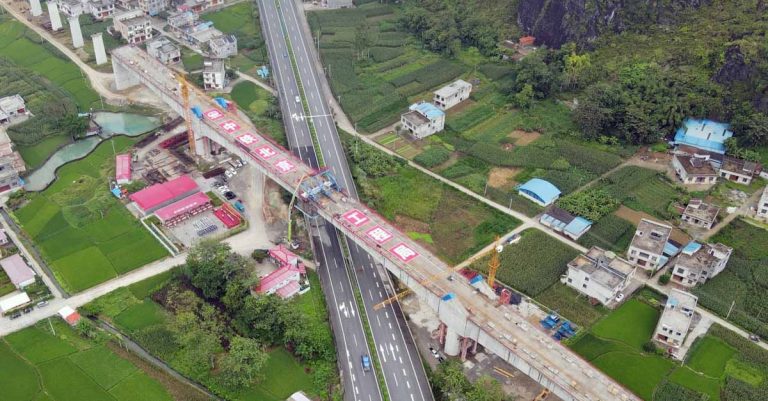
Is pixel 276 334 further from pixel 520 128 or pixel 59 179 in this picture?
pixel 520 128

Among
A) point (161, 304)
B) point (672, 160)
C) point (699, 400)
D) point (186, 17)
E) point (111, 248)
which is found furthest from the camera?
point (186, 17)

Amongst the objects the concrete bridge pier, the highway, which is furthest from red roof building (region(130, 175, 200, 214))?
the concrete bridge pier

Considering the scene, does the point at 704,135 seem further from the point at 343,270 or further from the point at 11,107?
the point at 11,107

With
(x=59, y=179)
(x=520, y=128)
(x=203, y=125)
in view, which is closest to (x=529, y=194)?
(x=520, y=128)

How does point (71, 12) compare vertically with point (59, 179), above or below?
above

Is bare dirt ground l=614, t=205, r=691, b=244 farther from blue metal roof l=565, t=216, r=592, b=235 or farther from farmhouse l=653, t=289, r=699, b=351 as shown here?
farmhouse l=653, t=289, r=699, b=351

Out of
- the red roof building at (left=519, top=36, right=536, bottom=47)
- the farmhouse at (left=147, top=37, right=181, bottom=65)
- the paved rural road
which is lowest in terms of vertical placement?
the paved rural road

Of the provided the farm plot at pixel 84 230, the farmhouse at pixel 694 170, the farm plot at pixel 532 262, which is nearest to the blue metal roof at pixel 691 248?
the farm plot at pixel 532 262
